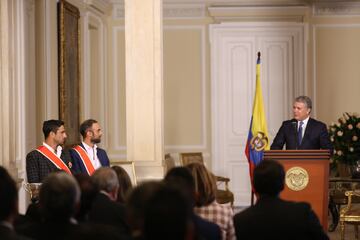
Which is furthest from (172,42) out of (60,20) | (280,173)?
(280,173)

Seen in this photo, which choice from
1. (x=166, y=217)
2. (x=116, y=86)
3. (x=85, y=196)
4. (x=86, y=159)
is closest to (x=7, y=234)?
(x=166, y=217)

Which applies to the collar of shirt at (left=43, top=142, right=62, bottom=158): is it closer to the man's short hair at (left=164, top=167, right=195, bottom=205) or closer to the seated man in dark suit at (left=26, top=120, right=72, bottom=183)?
the seated man in dark suit at (left=26, top=120, right=72, bottom=183)

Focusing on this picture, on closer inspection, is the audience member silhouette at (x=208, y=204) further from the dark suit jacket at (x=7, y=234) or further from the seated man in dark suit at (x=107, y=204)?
the dark suit jacket at (x=7, y=234)

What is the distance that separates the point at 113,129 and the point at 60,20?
10.1 feet

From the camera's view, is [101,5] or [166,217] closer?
[166,217]

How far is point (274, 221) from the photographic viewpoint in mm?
3766

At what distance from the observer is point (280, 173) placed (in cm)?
385

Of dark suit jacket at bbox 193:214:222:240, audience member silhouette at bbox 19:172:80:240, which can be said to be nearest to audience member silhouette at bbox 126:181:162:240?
audience member silhouette at bbox 19:172:80:240

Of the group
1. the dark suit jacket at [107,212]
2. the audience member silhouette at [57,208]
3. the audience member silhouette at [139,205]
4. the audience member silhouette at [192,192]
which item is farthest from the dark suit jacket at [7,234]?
the dark suit jacket at [107,212]

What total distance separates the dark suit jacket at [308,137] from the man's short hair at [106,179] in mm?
3541

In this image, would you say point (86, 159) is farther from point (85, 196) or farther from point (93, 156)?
point (85, 196)

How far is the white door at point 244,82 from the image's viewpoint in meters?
12.4

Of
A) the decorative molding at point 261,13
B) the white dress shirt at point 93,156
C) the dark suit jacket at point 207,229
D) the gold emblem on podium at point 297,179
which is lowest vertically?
the gold emblem on podium at point 297,179

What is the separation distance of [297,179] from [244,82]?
5960 mm
